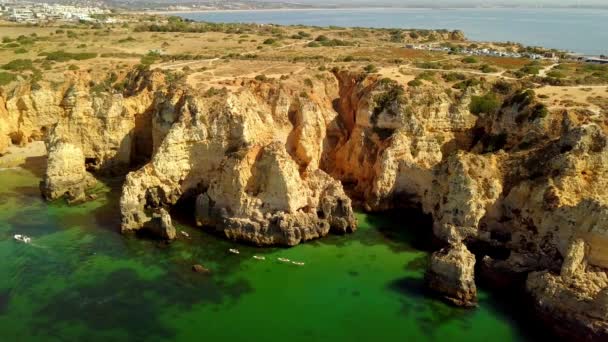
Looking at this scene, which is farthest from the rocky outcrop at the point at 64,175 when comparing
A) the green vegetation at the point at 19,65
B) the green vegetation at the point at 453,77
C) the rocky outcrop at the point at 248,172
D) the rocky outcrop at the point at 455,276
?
the green vegetation at the point at 453,77

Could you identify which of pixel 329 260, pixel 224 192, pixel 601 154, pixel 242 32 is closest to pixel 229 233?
pixel 224 192

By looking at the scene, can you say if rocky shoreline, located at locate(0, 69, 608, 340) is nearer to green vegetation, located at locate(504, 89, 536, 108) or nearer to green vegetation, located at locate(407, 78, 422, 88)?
green vegetation, located at locate(504, 89, 536, 108)

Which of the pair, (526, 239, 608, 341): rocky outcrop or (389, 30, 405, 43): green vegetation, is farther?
(389, 30, 405, 43): green vegetation

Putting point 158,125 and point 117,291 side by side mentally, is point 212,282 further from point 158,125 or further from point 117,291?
point 158,125

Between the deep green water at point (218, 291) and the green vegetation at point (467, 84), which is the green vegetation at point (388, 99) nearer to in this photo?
the green vegetation at point (467, 84)

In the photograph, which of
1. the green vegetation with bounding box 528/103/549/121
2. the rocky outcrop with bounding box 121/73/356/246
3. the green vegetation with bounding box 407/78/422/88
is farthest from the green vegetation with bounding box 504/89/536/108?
the rocky outcrop with bounding box 121/73/356/246

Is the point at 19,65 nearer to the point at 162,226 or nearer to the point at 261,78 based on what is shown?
the point at 261,78
